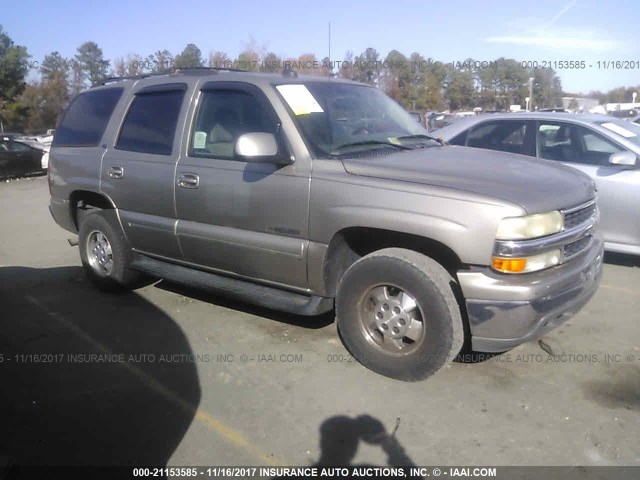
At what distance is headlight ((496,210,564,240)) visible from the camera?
3318mm

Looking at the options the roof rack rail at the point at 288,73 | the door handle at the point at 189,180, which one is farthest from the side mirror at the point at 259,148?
the roof rack rail at the point at 288,73

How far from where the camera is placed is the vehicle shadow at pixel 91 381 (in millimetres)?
3203

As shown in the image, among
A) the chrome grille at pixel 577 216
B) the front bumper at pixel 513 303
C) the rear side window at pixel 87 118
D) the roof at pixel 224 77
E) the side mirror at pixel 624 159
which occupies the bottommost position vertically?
the front bumper at pixel 513 303

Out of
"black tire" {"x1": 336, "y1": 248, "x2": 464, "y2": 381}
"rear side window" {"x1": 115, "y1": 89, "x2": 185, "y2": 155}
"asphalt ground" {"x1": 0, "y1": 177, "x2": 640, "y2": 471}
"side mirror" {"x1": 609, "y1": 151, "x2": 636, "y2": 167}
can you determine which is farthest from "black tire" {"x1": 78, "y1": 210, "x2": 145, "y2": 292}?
"side mirror" {"x1": 609, "y1": 151, "x2": 636, "y2": 167}

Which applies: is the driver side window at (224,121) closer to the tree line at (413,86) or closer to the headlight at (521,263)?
the headlight at (521,263)

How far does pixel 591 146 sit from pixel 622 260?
4.34ft

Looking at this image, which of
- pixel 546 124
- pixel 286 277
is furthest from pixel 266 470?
pixel 546 124

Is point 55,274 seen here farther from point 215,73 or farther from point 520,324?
point 520,324

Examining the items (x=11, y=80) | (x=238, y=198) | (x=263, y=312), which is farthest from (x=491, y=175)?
(x=11, y=80)

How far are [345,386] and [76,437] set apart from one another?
5.26 feet

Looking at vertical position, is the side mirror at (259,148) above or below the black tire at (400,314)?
above

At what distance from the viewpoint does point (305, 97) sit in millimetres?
4336

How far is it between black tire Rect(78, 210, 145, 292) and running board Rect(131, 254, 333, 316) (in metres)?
0.17

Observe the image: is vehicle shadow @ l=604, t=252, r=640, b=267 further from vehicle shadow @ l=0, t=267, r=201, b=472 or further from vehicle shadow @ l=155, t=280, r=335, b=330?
vehicle shadow @ l=0, t=267, r=201, b=472
